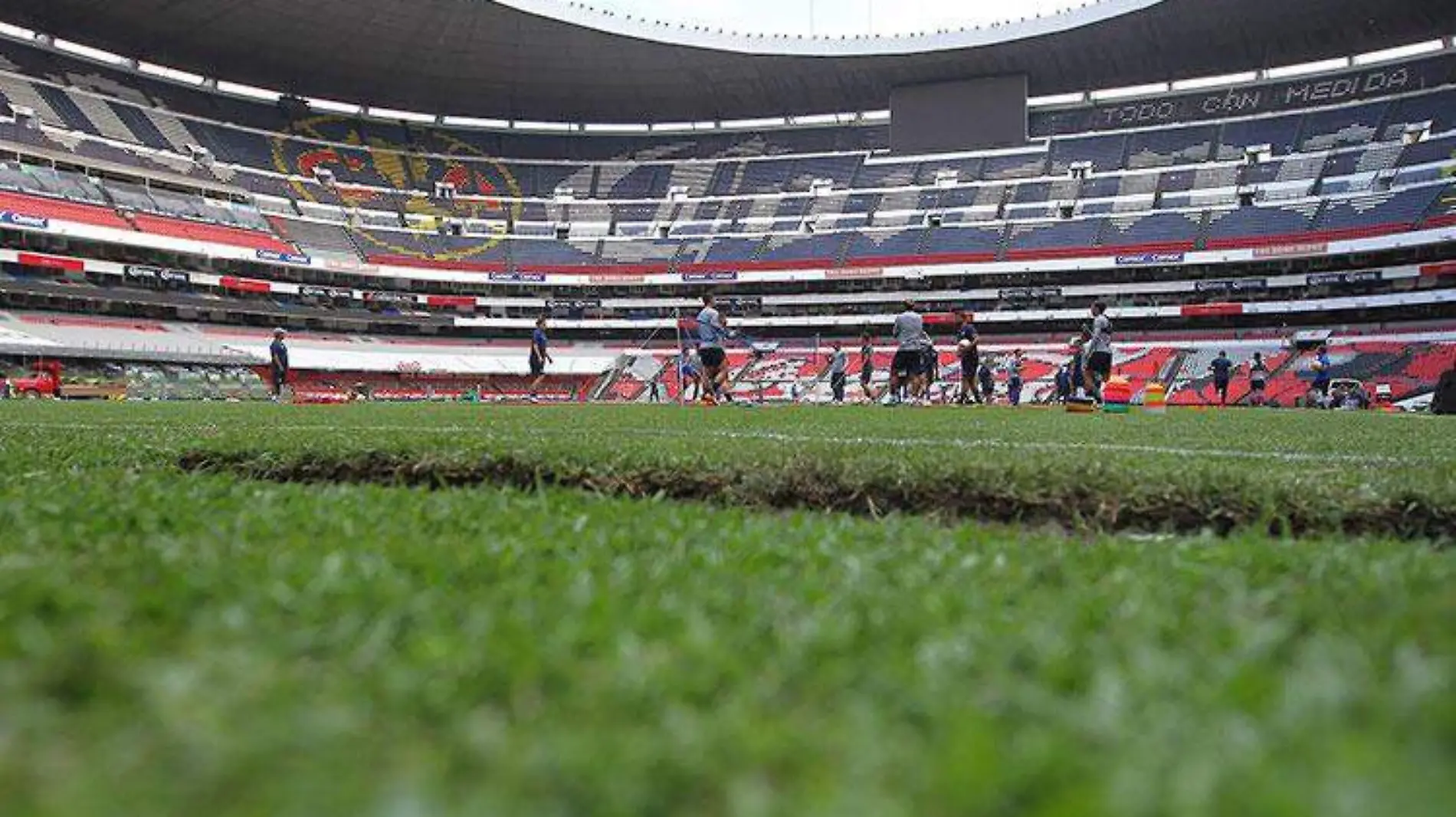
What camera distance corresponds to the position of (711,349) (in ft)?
44.9

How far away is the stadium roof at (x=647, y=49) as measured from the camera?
38812mm

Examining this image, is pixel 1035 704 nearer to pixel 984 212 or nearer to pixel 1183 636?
pixel 1183 636

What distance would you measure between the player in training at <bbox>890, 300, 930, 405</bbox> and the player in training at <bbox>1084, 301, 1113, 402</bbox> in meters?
2.47

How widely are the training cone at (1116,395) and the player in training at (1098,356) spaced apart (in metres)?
0.31

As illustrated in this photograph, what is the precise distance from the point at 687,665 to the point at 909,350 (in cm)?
1380

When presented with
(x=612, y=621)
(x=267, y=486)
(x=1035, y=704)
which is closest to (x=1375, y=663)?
(x=1035, y=704)

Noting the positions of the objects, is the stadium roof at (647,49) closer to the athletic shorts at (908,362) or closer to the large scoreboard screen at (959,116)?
the large scoreboard screen at (959,116)

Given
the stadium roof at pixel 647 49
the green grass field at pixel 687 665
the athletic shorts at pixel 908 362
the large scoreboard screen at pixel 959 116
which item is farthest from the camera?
the large scoreboard screen at pixel 959 116

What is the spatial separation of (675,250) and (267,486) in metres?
45.5

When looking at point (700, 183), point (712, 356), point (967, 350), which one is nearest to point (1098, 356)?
point (967, 350)

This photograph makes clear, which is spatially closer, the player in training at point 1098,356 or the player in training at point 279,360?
the player in training at point 1098,356

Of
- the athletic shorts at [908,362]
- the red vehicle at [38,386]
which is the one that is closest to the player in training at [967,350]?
the athletic shorts at [908,362]

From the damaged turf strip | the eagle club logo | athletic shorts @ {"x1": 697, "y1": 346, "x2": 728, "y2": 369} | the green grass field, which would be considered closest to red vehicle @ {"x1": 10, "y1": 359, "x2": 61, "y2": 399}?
the eagle club logo

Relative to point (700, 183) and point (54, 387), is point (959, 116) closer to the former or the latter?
point (700, 183)
